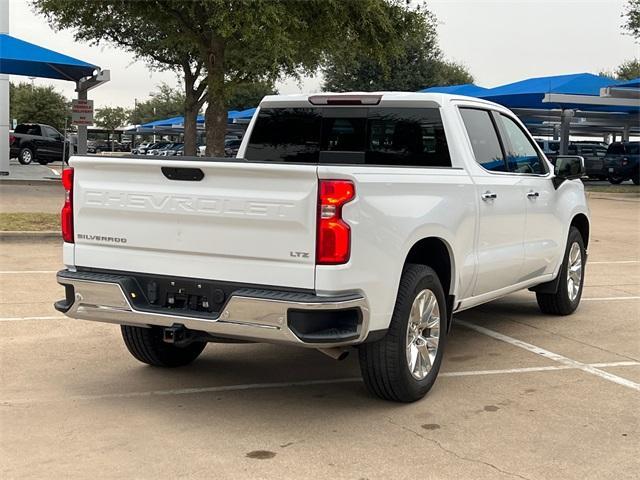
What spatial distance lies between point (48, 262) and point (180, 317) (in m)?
6.65

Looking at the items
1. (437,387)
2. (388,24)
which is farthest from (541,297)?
(388,24)

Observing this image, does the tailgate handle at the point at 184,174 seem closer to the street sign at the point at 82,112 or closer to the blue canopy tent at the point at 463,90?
the street sign at the point at 82,112

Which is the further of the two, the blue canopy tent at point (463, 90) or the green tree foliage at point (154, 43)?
the blue canopy tent at point (463, 90)

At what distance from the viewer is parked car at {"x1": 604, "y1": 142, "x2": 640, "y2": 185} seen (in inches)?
1337

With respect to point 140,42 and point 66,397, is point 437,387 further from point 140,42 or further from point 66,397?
point 140,42

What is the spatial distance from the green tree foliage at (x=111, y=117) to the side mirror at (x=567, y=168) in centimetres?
12407

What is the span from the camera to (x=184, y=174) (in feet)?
16.0

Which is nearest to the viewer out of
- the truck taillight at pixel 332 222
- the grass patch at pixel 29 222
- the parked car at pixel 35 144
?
the truck taillight at pixel 332 222

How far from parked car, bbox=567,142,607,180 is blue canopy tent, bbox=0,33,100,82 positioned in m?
20.6

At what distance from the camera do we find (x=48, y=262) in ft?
35.8

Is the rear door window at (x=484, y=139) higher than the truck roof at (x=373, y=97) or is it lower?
lower

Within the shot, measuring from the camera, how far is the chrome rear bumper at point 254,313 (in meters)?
4.53

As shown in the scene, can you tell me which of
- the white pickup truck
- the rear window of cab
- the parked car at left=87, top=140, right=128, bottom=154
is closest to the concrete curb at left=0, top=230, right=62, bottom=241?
the rear window of cab

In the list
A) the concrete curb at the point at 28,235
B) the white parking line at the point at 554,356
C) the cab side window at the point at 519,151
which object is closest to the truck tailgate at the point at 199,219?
the white parking line at the point at 554,356
